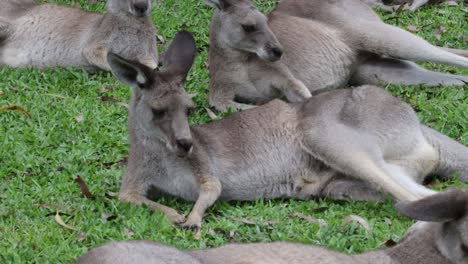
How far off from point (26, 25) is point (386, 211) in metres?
5.27

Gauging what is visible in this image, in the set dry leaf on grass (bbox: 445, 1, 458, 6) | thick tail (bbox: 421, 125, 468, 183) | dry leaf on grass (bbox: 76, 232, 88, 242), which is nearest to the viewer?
dry leaf on grass (bbox: 76, 232, 88, 242)

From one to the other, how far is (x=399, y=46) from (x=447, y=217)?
4.76m

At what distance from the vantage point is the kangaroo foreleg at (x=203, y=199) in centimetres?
663

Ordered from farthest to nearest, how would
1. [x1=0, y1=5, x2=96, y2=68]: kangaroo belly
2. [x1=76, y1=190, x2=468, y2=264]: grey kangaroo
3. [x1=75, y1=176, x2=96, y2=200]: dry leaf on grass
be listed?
1. [x1=0, y1=5, x2=96, y2=68]: kangaroo belly
2. [x1=75, y1=176, x2=96, y2=200]: dry leaf on grass
3. [x1=76, y1=190, x2=468, y2=264]: grey kangaroo

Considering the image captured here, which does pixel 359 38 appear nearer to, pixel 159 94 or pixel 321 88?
pixel 321 88

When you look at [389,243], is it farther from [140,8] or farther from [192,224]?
[140,8]

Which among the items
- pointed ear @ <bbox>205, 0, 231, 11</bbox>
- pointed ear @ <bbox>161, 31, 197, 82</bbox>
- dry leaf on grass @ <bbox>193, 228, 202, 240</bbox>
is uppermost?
pointed ear @ <bbox>161, 31, 197, 82</bbox>

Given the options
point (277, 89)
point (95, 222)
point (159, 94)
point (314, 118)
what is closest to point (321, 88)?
point (277, 89)

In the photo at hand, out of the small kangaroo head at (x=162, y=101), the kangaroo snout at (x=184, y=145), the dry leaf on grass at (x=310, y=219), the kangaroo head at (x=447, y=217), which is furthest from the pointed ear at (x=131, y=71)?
the kangaroo head at (x=447, y=217)

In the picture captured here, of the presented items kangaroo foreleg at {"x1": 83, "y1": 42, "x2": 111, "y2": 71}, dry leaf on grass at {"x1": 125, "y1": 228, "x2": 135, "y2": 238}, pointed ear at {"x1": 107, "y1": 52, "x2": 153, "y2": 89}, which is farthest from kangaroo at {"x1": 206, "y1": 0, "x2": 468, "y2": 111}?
dry leaf on grass at {"x1": 125, "y1": 228, "x2": 135, "y2": 238}

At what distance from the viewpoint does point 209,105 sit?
362 inches

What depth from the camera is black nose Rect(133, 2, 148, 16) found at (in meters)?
9.95

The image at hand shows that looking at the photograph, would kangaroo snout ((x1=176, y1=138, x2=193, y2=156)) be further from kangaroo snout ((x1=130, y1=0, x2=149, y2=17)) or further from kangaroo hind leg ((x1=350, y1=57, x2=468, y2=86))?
kangaroo snout ((x1=130, y1=0, x2=149, y2=17))

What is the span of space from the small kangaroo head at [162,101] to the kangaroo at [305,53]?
1.73 metres
